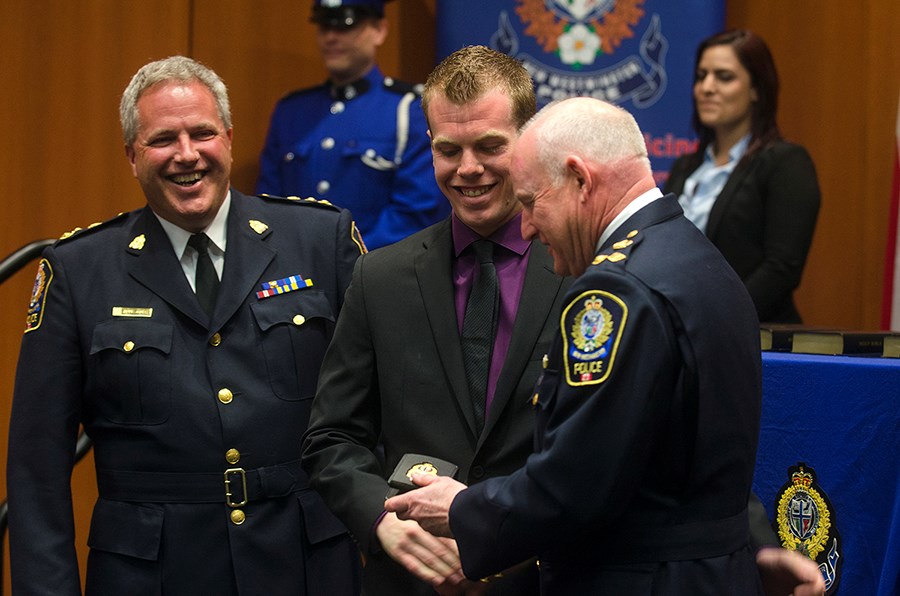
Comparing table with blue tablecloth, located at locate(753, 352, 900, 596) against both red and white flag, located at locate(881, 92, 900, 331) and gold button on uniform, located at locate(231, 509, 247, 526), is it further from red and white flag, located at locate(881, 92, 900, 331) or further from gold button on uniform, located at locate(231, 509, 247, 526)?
red and white flag, located at locate(881, 92, 900, 331)

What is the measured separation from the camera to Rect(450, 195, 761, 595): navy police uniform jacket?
A: 62.2 inches

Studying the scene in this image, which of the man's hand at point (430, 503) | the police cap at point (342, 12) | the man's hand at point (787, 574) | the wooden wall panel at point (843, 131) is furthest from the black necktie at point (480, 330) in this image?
A: the wooden wall panel at point (843, 131)

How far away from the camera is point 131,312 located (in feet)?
7.79

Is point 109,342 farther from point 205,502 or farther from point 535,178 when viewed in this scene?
point 535,178

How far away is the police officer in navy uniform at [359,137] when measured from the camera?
4.07 meters

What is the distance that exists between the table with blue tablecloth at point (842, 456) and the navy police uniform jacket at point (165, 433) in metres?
0.91

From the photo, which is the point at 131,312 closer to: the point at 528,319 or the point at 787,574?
the point at 528,319

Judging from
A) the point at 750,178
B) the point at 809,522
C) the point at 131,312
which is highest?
the point at 750,178

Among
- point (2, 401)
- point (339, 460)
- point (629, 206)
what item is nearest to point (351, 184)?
point (2, 401)

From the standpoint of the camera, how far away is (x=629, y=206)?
1738 millimetres

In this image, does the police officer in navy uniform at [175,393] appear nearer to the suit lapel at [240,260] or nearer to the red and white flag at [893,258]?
the suit lapel at [240,260]

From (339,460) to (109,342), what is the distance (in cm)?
58

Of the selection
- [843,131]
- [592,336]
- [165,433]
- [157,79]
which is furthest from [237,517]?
[843,131]

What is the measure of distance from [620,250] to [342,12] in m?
2.68
